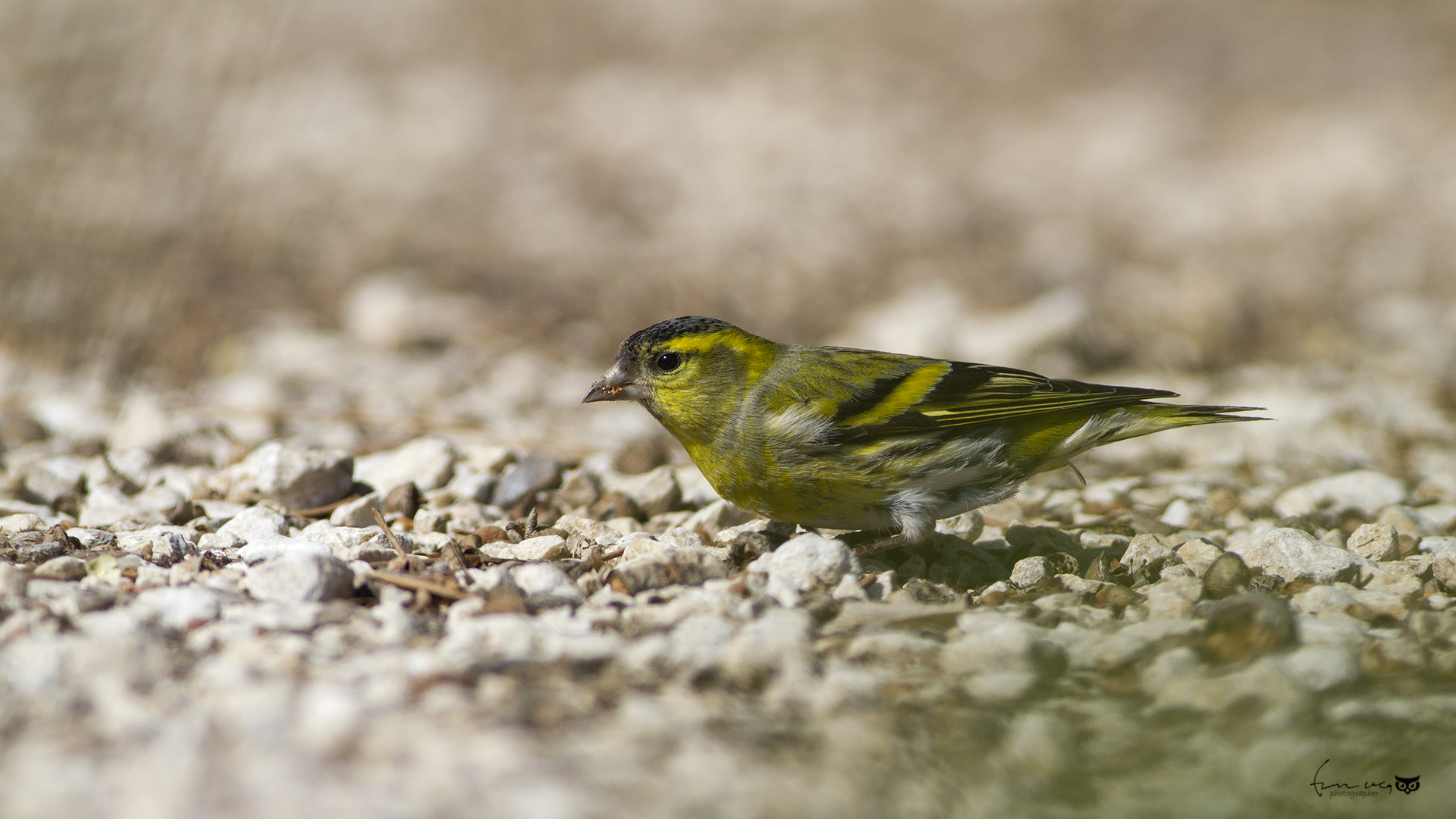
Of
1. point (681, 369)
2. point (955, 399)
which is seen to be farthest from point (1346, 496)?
point (681, 369)

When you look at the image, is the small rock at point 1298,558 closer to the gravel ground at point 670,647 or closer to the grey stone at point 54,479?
the gravel ground at point 670,647

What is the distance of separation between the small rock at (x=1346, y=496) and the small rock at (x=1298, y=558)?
2.73ft

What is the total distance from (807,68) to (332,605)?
7544 mm

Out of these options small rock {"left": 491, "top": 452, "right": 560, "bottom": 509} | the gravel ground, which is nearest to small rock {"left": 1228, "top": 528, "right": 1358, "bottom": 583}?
the gravel ground

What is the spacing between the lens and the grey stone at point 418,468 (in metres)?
4.05

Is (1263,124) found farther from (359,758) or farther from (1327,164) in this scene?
(359,758)

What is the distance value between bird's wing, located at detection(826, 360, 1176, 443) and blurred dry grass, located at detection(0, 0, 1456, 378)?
250cm

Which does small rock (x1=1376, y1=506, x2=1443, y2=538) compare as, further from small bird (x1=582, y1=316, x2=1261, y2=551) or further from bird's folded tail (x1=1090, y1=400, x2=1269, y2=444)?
small bird (x1=582, y1=316, x2=1261, y2=551)

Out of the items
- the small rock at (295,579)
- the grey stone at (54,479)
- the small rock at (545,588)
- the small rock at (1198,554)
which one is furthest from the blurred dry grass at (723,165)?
the small rock at (545,588)

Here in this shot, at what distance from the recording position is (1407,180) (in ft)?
25.9

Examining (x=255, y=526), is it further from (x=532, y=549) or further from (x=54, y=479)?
(x=54, y=479)

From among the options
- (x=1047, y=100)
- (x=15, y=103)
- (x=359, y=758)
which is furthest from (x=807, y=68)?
(x=359, y=758)

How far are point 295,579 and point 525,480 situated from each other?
1428 millimetres

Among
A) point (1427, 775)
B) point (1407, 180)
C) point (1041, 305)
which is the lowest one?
point (1427, 775)
